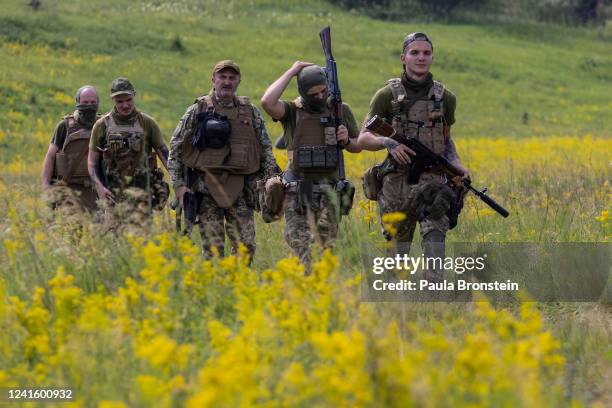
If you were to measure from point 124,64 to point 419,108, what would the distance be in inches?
1099

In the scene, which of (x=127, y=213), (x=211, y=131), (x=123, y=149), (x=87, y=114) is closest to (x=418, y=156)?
(x=211, y=131)

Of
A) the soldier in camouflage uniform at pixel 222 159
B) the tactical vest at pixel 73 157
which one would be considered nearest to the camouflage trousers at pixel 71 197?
the tactical vest at pixel 73 157

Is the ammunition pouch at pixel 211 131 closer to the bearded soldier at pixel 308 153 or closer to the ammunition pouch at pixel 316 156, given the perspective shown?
the bearded soldier at pixel 308 153

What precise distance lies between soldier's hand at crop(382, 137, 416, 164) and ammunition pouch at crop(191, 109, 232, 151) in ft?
4.04

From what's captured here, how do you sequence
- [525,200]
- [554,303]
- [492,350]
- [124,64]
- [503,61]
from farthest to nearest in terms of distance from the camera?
[503,61]
[124,64]
[525,200]
[554,303]
[492,350]

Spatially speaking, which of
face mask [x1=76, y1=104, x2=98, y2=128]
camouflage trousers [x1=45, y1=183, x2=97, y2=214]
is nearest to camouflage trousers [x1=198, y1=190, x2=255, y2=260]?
camouflage trousers [x1=45, y1=183, x2=97, y2=214]

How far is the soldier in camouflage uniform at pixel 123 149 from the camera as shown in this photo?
27.2ft

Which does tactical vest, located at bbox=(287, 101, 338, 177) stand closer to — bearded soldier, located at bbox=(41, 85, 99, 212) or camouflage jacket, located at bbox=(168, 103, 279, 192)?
camouflage jacket, located at bbox=(168, 103, 279, 192)

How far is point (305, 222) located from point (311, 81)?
0.98m

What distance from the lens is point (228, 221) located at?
25.0 feet

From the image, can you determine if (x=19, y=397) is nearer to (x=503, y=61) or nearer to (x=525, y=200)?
(x=525, y=200)

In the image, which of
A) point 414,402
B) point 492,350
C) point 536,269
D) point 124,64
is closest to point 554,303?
point 536,269

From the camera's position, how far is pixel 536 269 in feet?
24.1

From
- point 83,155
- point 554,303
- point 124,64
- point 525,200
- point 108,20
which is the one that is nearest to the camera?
point 554,303
